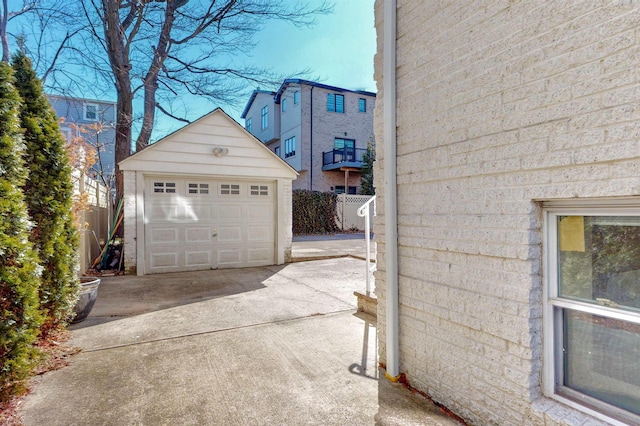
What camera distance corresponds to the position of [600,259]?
65.9 inches

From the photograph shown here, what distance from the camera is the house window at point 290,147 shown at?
2064 centimetres

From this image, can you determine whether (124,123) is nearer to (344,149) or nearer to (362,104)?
(344,149)

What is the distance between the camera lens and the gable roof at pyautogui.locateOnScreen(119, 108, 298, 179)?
23.5 ft

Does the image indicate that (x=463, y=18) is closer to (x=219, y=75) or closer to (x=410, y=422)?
(x=410, y=422)

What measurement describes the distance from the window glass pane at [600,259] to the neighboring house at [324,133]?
17.5 meters

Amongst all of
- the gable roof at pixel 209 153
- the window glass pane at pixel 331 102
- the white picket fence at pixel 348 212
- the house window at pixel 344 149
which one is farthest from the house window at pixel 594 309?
the window glass pane at pixel 331 102

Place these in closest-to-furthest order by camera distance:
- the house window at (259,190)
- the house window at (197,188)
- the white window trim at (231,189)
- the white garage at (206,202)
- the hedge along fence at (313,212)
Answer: the white garage at (206,202) → the house window at (197,188) → the white window trim at (231,189) → the house window at (259,190) → the hedge along fence at (313,212)

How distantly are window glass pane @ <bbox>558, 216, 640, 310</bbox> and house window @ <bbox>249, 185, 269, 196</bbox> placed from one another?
7.11m

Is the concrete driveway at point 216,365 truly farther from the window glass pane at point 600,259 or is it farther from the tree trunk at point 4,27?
the tree trunk at point 4,27

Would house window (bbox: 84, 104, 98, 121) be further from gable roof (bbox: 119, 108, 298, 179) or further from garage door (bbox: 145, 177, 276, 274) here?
garage door (bbox: 145, 177, 276, 274)

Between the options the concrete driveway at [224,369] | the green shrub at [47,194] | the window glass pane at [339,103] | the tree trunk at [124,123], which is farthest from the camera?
the window glass pane at [339,103]

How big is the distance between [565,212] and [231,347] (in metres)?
3.07

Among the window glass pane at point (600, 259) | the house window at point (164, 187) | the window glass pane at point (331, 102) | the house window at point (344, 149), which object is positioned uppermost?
the window glass pane at point (331, 102)

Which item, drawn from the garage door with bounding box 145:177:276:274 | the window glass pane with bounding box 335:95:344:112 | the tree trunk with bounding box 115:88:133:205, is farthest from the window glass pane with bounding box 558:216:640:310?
the window glass pane with bounding box 335:95:344:112
